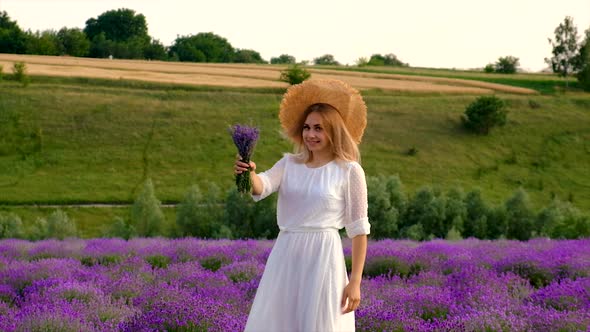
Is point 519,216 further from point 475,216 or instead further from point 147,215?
point 147,215

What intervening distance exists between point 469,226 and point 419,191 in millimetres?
1897

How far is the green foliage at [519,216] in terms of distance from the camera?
23422mm

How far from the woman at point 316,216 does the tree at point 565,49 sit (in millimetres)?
71164

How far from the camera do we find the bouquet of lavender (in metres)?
4.61

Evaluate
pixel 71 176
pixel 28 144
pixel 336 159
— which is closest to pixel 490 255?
pixel 336 159

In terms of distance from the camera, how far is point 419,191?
24.2 metres

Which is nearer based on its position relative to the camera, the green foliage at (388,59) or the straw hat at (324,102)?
the straw hat at (324,102)

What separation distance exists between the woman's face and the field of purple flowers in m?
1.69

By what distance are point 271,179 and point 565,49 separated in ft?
241

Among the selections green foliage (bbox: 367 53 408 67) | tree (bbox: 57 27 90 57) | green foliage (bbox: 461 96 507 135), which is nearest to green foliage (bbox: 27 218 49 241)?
green foliage (bbox: 461 96 507 135)

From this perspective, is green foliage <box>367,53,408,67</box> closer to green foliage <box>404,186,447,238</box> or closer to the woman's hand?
green foliage <box>404,186,447,238</box>

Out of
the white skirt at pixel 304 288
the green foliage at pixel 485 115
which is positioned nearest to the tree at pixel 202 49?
the green foliage at pixel 485 115

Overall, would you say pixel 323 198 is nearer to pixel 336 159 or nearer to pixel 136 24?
pixel 336 159

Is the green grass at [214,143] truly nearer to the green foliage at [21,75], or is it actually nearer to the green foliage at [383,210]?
the green foliage at [21,75]
